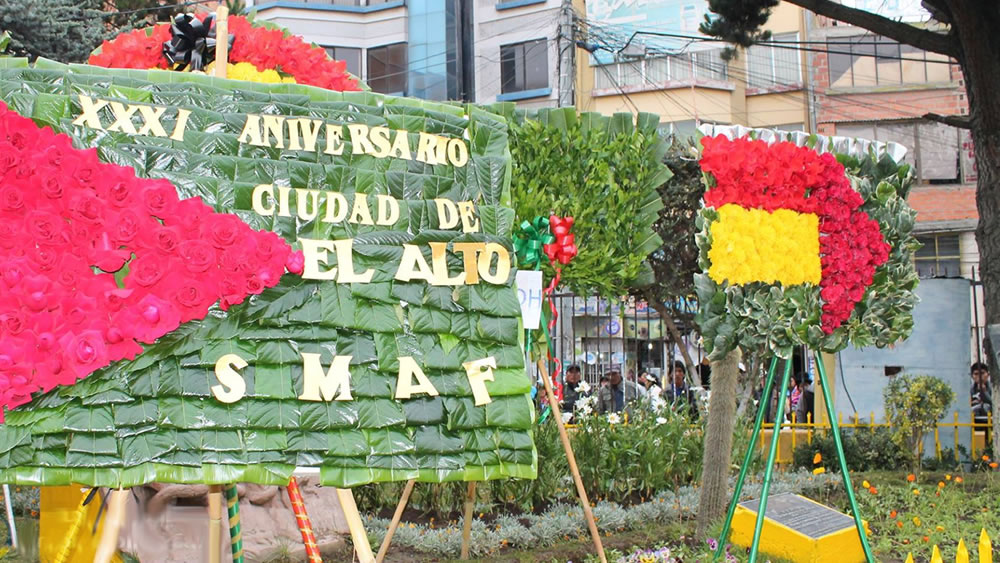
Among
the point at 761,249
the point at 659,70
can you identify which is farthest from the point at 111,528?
the point at 659,70

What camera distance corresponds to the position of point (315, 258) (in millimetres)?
2889

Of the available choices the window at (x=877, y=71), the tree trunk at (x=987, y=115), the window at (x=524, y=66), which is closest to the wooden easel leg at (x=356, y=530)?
the tree trunk at (x=987, y=115)

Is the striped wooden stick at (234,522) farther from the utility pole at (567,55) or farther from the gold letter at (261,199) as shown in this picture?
the utility pole at (567,55)

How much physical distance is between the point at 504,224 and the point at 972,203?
1765cm

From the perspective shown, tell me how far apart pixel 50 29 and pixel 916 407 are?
8993 millimetres

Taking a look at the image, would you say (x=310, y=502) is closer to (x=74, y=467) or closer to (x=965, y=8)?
(x=74, y=467)

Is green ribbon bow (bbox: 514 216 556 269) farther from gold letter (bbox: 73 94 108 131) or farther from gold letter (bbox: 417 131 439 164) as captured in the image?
gold letter (bbox: 73 94 108 131)

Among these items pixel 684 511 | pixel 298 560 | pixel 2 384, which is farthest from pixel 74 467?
pixel 684 511

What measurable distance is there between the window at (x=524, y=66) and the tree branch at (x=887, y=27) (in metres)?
12.5

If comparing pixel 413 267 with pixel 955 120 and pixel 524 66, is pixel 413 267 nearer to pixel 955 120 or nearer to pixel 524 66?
pixel 955 120

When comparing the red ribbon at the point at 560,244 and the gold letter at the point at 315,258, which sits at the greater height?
the red ribbon at the point at 560,244

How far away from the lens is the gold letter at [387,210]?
303cm

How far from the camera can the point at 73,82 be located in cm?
273

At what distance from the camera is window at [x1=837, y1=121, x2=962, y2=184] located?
1875 centimetres
